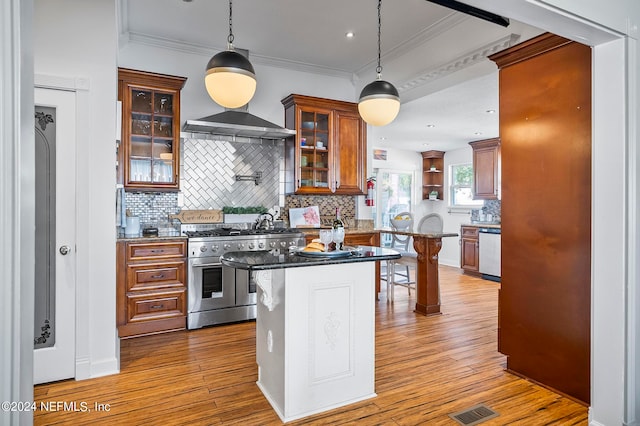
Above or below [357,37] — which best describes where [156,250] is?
below

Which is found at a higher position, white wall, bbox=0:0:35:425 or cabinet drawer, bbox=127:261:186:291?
white wall, bbox=0:0:35:425

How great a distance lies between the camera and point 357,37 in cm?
405

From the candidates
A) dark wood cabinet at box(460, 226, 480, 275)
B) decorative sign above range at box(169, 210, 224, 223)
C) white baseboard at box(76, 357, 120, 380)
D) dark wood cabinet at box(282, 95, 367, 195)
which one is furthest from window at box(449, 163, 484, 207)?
white baseboard at box(76, 357, 120, 380)

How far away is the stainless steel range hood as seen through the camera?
3939 millimetres

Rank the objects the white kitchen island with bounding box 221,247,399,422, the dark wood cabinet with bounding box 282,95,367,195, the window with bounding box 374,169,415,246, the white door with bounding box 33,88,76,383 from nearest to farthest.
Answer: the white kitchen island with bounding box 221,247,399,422 < the white door with bounding box 33,88,76,383 < the dark wood cabinet with bounding box 282,95,367,195 < the window with bounding box 374,169,415,246

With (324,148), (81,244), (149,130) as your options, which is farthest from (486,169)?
(81,244)

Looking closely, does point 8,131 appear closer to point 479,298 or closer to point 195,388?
point 195,388

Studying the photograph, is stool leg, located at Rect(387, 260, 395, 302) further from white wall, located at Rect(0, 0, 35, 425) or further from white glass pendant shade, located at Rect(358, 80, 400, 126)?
white wall, located at Rect(0, 0, 35, 425)

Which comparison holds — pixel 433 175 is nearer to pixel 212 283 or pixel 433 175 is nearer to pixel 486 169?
pixel 486 169

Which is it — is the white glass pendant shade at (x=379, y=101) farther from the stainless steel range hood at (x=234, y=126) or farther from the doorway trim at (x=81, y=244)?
the doorway trim at (x=81, y=244)


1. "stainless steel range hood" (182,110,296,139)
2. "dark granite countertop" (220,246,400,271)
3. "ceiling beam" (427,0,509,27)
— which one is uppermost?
"ceiling beam" (427,0,509,27)

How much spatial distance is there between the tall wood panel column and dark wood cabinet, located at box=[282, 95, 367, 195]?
2289mm

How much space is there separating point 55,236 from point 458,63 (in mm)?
3980

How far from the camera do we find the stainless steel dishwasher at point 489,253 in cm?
653
